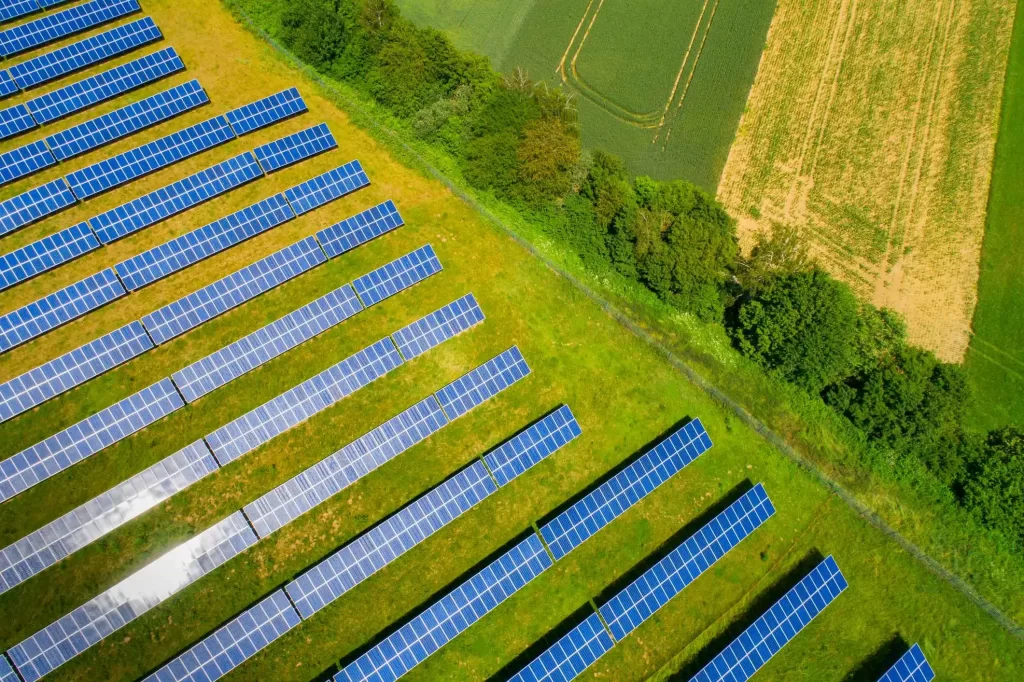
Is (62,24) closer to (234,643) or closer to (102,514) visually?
(102,514)

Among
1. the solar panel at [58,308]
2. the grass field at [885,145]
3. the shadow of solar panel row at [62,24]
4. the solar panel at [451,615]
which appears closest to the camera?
the solar panel at [451,615]

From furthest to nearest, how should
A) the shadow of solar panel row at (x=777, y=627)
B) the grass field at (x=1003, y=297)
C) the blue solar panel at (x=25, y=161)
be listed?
the grass field at (x=1003, y=297) < the blue solar panel at (x=25, y=161) < the shadow of solar panel row at (x=777, y=627)

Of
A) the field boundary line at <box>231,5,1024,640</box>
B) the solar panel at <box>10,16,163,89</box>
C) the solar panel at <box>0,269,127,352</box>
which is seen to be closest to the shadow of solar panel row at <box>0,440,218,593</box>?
the solar panel at <box>0,269,127,352</box>

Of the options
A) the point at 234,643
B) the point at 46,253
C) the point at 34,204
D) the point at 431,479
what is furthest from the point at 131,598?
the point at 34,204

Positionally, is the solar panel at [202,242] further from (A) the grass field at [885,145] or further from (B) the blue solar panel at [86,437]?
Answer: (A) the grass field at [885,145]

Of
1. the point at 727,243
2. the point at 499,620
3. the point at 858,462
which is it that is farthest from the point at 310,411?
the point at 858,462

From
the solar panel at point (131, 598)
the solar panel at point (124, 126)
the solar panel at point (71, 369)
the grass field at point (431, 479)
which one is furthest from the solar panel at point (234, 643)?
the solar panel at point (124, 126)

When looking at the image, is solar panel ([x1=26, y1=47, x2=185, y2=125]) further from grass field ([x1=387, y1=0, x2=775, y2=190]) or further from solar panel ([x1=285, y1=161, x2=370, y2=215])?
grass field ([x1=387, y1=0, x2=775, y2=190])
